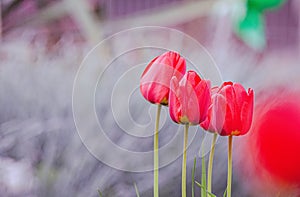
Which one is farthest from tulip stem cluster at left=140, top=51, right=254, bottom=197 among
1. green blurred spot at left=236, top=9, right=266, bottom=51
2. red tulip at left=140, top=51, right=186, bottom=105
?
green blurred spot at left=236, top=9, right=266, bottom=51

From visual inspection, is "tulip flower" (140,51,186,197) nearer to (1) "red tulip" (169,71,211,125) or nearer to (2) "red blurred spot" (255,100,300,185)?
(1) "red tulip" (169,71,211,125)

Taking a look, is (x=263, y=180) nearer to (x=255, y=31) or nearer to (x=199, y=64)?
(x=199, y=64)

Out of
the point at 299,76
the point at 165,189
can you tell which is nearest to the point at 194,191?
the point at 165,189

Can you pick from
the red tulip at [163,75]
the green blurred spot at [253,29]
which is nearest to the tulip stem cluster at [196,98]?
the red tulip at [163,75]

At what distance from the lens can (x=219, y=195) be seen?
461 millimetres

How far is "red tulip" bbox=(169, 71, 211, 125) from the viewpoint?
0.39m

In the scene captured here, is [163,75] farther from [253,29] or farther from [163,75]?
[253,29]

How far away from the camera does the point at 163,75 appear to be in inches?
16.0

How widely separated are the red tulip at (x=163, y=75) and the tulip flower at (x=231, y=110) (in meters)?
0.03

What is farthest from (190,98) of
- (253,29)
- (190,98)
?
(253,29)

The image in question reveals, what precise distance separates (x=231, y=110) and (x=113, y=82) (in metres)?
0.18

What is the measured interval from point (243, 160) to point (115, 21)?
0.28m

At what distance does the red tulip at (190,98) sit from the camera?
390 mm

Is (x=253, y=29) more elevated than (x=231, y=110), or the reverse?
(x=253, y=29)
